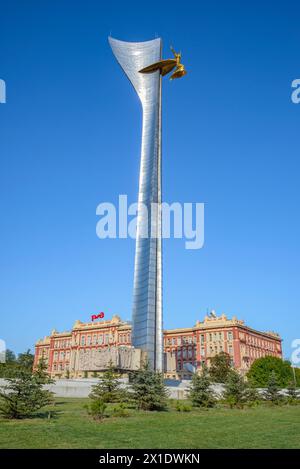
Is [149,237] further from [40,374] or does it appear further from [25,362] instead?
[25,362]

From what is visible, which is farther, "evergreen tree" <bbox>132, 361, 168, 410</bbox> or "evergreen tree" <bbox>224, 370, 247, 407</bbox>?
"evergreen tree" <bbox>224, 370, 247, 407</bbox>

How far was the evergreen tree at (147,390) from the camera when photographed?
2117 cm

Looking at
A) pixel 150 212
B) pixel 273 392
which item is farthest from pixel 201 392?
pixel 150 212

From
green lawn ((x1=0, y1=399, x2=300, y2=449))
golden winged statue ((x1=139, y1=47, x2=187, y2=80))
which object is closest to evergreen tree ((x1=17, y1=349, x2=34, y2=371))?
green lawn ((x1=0, y1=399, x2=300, y2=449))

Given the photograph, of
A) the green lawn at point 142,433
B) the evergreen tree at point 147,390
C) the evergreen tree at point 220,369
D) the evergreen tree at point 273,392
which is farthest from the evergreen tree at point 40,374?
the evergreen tree at point 220,369

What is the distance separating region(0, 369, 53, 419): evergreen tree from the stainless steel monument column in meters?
28.4

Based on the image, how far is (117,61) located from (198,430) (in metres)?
65.5

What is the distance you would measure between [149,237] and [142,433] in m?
36.0

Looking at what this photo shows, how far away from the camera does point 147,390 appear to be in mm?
21438

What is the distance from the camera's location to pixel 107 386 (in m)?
23.0

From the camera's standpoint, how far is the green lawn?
1123 cm

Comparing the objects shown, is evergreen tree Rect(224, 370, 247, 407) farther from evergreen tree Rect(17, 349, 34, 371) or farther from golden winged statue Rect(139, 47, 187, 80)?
golden winged statue Rect(139, 47, 187, 80)
